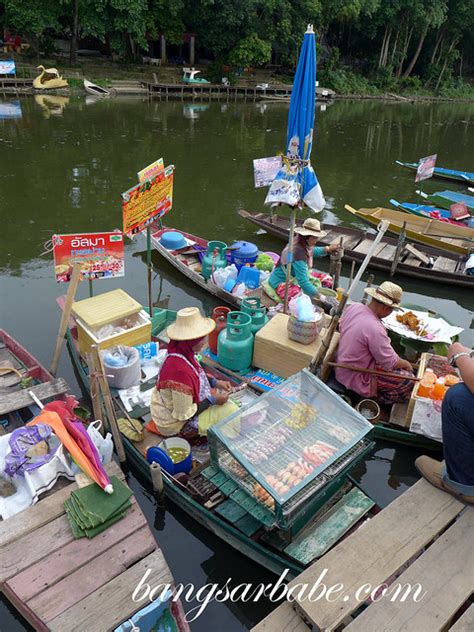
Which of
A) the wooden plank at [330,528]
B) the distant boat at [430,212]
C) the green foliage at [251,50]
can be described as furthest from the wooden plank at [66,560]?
the green foliage at [251,50]

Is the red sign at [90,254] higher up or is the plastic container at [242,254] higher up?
the red sign at [90,254]

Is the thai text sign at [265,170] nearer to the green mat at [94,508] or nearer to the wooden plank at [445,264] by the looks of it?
the wooden plank at [445,264]

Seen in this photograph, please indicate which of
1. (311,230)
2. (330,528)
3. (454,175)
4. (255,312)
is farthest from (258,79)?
(330,528)

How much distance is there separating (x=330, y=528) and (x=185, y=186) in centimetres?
1411

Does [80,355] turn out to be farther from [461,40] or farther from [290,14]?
[461,40]

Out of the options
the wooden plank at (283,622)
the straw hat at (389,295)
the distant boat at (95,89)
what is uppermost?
the distant boat at (95,89)

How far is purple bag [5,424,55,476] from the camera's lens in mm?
4852

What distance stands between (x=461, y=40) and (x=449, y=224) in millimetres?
49535

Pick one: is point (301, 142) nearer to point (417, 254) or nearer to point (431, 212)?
point (417, 254)

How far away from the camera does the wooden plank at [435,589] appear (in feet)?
Answer: 10.3

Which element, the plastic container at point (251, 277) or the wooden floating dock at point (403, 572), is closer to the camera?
the wooden floating dock at point (403, 572)

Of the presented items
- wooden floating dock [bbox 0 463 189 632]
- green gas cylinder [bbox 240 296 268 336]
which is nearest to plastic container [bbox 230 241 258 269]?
green gas cylinder [bbox 240 296 268 336]

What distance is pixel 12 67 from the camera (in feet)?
95.9

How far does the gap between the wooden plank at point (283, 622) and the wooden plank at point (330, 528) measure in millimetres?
1128
